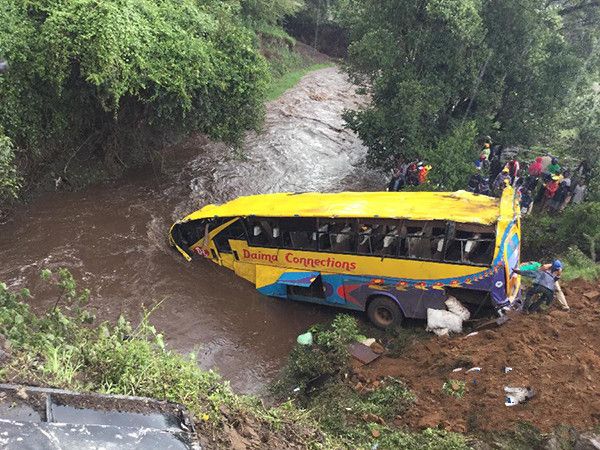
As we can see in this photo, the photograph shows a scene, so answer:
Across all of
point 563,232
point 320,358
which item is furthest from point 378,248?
point 563,232

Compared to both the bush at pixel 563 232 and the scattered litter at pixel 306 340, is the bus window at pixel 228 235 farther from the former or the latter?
the bush at pixel 563 232

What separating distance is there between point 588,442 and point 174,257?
31.9ft

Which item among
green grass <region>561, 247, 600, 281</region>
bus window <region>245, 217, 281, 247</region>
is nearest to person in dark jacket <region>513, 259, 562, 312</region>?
green grass <region>561, 247, 600, 281</region>

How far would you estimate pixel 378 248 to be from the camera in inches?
412

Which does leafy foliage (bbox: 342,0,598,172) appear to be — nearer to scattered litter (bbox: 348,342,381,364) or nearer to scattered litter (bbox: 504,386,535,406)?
scattered litter (bbox: 348,342,381,364)

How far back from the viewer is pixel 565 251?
512 inches

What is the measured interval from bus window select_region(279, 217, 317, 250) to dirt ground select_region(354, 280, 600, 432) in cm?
288

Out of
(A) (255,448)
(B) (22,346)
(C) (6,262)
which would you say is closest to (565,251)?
(A) (255,448)

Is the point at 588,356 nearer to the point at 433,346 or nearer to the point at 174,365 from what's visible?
the point at 433,346

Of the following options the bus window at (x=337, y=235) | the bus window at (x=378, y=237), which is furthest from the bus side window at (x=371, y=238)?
the bus window at (x=337, y=235)

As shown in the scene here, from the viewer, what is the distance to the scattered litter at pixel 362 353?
9453mm

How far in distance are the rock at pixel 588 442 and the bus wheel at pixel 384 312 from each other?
4.20 meters

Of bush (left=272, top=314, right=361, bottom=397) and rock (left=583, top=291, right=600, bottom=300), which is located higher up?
rock (left=583, top=291, right=600, bottom=300)

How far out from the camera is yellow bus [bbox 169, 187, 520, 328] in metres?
9.68
